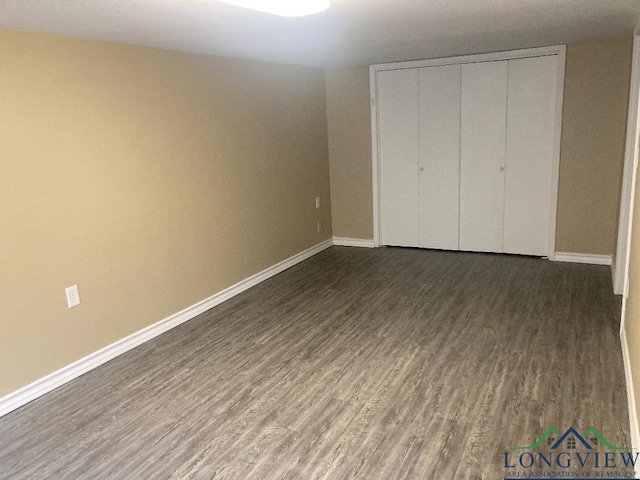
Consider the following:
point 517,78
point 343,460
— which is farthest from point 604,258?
point 343,460

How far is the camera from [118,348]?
3.41 meters

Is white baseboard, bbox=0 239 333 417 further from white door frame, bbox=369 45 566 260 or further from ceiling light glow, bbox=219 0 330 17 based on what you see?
ceiling light glow, bbox=219 0 330 17

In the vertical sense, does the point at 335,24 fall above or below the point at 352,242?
above

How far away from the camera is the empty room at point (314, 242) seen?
2424mm

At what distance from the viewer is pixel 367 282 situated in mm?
4672

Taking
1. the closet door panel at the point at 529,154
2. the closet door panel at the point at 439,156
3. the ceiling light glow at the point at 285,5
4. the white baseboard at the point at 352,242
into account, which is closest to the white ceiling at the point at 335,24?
the ceiling light glow at the point at 285,5

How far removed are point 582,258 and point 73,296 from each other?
4.39 metres

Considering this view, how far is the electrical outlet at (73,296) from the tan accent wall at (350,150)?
11.1 feet

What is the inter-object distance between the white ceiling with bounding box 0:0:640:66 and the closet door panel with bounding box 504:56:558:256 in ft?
1.66

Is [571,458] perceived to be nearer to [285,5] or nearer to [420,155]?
[285,5]

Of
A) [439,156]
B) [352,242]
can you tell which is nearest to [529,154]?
[439,156]

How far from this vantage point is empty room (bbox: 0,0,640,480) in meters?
2.42

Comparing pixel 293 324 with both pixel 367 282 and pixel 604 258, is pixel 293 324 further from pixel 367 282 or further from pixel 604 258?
pixel 604 258

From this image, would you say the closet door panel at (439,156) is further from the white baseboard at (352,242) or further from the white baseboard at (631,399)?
the white baseboard at (631,399)
